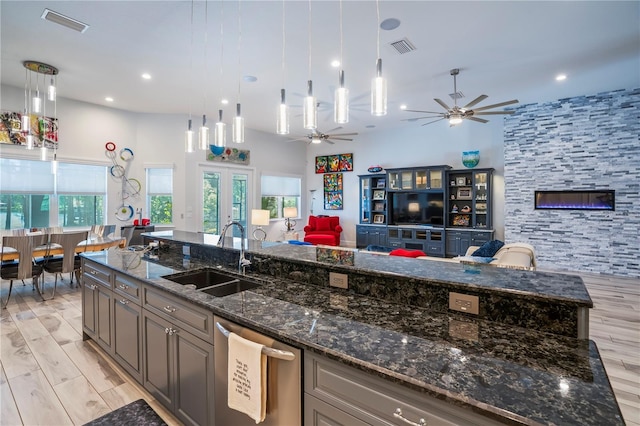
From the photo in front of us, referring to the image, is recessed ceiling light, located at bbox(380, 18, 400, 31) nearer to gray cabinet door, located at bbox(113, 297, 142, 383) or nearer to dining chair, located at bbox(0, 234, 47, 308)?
gray cabinet door, located at bbox(113, 297, 142, 383)

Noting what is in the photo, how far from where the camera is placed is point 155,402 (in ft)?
7.29

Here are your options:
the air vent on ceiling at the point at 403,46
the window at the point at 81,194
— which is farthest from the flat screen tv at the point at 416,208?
the window at the point at 81,194

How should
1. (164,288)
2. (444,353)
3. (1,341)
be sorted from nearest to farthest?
(444,353) < (164,288) < (1,341)

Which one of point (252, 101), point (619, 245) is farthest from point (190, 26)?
point (619, 245)

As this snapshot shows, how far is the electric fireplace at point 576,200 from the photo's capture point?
5.73m

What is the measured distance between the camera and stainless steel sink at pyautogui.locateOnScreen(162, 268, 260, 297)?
215 centimetres

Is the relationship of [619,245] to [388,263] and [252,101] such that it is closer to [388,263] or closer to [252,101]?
[388,263]

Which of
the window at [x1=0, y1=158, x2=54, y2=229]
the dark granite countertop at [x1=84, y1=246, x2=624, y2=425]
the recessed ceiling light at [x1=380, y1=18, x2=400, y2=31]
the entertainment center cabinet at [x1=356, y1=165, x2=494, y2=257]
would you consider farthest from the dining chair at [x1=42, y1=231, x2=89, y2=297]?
the entertainment center cabinet at [x1=356, y1=165, x2=494, y2=257]

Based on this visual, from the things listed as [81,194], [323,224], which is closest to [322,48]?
[323,224]

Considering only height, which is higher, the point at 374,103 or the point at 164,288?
the point at 374,103

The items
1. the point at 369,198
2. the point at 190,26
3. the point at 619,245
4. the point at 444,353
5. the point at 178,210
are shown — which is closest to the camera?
the point at 444,353

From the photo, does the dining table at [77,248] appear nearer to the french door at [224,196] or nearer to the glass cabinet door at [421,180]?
the french door at [224,196]

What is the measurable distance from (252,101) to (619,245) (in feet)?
24.3

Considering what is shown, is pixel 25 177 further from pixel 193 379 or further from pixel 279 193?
pixel 193 379
